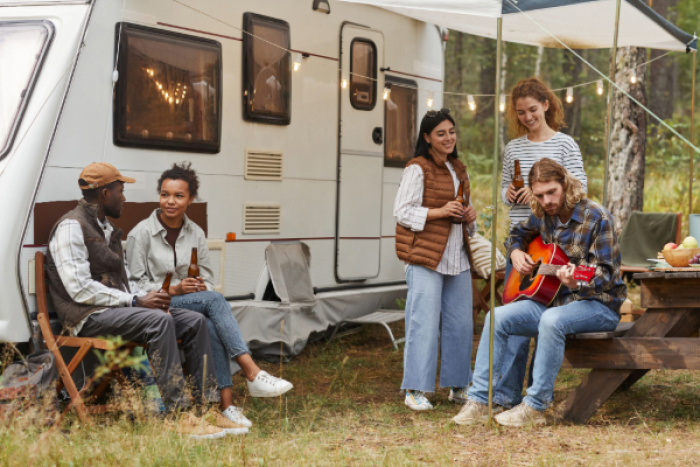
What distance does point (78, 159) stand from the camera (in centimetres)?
500

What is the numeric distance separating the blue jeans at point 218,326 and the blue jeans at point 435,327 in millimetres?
974

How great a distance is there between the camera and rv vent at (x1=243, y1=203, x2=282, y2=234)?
6160 mm

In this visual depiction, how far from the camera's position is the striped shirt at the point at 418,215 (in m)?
5.21

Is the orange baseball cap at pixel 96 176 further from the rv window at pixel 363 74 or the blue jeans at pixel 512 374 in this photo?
the rv window at pixel 363 74

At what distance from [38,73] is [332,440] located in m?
2.42

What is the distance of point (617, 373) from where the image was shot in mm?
4793

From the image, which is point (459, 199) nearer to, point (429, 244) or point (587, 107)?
point (429, 244)

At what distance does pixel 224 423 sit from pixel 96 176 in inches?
55.6

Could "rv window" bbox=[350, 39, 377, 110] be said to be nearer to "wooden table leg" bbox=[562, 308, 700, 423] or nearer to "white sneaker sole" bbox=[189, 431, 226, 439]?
"wooden table leg" bbox=[562, 308, 700, 423]

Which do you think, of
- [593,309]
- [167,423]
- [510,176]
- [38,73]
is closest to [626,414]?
[593,309]

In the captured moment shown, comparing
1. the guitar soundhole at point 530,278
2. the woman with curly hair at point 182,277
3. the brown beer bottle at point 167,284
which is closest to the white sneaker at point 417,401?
the woman with curly hair at point 182,277

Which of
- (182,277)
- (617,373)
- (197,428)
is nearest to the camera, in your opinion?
(197,428)

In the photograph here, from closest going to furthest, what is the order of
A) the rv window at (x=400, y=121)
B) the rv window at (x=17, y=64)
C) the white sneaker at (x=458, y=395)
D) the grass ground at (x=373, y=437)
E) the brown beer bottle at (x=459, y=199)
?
the grass ground at (x=373, y=437), the rv window at (x=17, y=64), the brown beer bottle at (x=459, y=199), the white sneaker at (x=458, y=395), the rv window at (x=400, y=121)

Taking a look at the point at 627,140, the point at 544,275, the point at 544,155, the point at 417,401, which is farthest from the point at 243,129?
the point at 627,140
